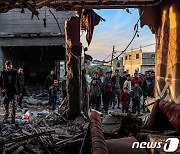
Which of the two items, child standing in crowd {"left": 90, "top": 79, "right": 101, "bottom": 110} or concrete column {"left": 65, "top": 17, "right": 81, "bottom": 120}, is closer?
concrete column {"left": 65, "top": 17, "right": 81, "bottom": 120}

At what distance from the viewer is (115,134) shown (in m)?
7.27

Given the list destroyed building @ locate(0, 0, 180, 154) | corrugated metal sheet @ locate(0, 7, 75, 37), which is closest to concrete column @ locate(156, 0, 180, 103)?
destroyed building @ locate(0, 0, 180, 154)

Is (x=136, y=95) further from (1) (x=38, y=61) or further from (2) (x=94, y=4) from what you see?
(1) (x=38, y=61)

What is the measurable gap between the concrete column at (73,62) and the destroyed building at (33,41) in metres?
5.43

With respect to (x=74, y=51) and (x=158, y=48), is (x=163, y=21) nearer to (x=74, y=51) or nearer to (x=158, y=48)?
A: (x=158, y=48)

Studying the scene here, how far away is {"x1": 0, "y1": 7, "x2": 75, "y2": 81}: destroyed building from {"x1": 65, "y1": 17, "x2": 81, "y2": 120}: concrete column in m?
5.43

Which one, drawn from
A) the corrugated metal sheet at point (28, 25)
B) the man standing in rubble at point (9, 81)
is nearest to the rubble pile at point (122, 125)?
the man standing in rubble at point (9, 81)

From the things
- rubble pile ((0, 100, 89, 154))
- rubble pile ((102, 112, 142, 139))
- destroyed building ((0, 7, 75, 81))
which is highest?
destroyed building ((0, 7, 75, 81))

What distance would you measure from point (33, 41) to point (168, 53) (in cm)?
1071


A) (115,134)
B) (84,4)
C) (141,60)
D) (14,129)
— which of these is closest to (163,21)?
(84,4)

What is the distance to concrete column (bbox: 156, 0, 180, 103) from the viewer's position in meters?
8.52

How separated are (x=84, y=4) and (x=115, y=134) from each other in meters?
4.97

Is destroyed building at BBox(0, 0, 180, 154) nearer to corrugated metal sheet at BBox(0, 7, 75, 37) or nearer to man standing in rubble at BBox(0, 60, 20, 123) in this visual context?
man standing in rubble at BBox(0, 60, 20, 123)

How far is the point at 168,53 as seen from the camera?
9383mm
